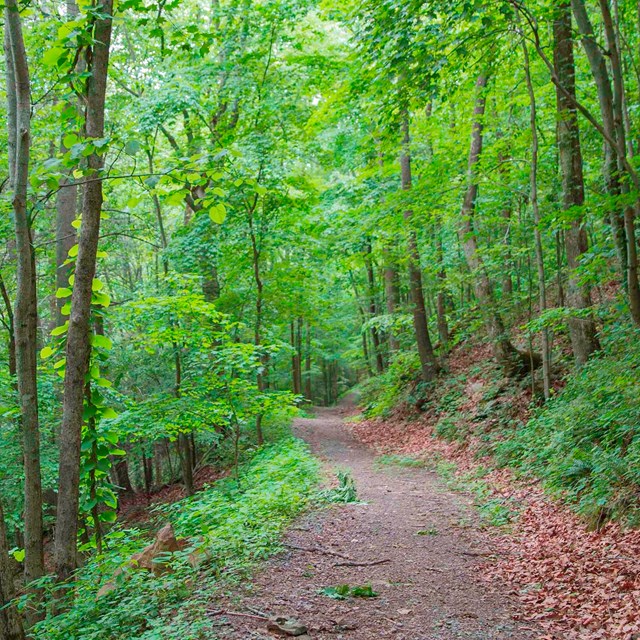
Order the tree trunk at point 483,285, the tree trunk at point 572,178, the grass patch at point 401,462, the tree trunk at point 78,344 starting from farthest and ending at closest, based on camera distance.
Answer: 1. the tree trunk at point 483,285
2. the grass patch at point 401,462
3. the tree trunk at point 572,178
4. the tree trunk at point 78,344

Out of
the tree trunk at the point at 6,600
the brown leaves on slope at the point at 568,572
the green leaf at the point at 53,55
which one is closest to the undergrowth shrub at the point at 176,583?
the tree trunk at the point at 6,600

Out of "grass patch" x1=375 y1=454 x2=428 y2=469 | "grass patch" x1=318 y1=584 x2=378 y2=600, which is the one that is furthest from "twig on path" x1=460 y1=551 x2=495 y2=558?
"grass patch" x1=375 y1=454 x2=428 y2=469

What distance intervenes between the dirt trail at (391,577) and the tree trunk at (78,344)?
147 centimetres

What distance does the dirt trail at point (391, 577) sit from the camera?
3912mm

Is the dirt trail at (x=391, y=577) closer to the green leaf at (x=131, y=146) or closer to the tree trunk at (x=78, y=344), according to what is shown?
the tree trunk at (x=78, y=344)

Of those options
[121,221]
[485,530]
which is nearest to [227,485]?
[485,530]

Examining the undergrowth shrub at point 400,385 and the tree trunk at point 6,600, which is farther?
the undergrowth shrub at point 400,385

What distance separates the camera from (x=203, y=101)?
1266 centimetres

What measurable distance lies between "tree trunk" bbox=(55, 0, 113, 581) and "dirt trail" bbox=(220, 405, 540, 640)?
147 centimetres

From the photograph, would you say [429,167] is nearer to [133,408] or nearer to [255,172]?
[255,172]

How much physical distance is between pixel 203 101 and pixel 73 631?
11.4 meters

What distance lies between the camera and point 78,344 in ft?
14.0

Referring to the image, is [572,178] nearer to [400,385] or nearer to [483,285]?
[483,285]

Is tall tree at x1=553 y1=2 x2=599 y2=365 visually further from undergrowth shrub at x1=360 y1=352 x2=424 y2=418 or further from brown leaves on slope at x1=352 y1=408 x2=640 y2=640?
undergrowth shrub at x1=360 y1=352 x2=424 y2=418
